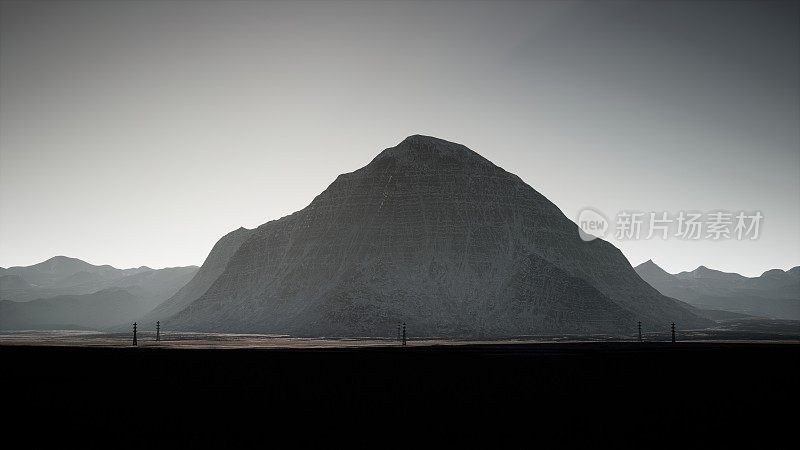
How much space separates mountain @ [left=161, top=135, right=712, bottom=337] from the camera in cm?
10962

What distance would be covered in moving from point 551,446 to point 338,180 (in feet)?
469

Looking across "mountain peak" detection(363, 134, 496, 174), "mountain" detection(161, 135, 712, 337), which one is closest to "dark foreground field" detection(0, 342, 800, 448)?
"mountain" detection(161, 135, 712, 337)

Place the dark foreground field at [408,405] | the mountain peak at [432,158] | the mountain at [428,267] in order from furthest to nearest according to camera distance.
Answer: the mountain peak at [432,158] → the mountain at [428,267] → the dark foreground field at [408,405]

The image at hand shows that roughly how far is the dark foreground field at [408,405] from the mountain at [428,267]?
273ft

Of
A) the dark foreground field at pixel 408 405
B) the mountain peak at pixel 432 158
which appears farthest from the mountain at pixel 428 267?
the dark foreground field at pixel 408 405

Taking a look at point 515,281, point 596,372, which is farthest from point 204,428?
point 515,281

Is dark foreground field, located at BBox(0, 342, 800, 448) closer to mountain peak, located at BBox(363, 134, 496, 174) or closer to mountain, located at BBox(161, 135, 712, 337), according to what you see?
mountain, located at BBox(161, 135, 712, 337)

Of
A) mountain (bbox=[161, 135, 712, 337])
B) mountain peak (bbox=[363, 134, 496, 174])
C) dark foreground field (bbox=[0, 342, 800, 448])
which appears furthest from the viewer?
mountain peak (bbox=[363, 134, 496, 174])

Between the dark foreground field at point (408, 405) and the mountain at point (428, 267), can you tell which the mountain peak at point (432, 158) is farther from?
the dark foreground field at point (408, 405)

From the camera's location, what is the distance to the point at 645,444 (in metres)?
8.24

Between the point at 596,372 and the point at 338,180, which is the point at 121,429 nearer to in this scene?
the point at 596,372

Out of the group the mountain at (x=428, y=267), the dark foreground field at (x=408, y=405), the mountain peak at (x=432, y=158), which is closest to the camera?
the dark foreground field at (x=408, y=405)

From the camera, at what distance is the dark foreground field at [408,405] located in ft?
29.3

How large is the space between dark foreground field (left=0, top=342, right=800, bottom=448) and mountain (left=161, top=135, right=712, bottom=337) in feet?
273
